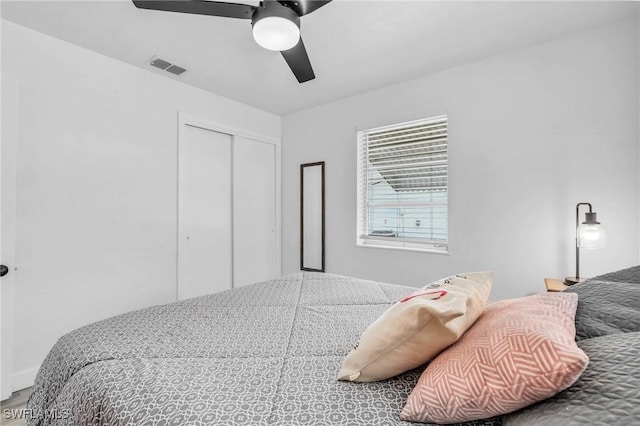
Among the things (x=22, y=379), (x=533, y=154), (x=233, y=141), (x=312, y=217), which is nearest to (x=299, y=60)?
(x=233, y=141)

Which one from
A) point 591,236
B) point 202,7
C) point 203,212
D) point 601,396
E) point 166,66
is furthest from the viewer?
point 203,212

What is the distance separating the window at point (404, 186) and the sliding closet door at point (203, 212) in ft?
5.28

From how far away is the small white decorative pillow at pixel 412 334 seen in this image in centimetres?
78

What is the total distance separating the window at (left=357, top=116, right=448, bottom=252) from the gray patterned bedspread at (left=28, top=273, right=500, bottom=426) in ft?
5.74

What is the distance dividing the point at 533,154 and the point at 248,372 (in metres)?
2.67

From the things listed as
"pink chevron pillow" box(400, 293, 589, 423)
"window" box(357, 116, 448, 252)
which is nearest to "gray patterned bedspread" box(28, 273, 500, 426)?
"pink chevron pillow" box(400, 293, 589, 423)

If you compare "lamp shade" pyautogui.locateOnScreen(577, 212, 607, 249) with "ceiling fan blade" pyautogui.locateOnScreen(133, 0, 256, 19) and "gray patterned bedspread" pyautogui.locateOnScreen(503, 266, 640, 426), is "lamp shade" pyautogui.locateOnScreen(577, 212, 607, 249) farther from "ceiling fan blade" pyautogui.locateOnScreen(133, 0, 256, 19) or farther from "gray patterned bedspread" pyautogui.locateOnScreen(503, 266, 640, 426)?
"ceiling fan blade" pyautogui.locateOnScreen(133, 0, 256, 19)

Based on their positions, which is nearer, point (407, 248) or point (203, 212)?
point (407, 248)

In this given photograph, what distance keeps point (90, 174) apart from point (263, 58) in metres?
1.77

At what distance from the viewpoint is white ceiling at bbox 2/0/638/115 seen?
2.05 meters

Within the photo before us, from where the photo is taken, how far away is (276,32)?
5.52 ft

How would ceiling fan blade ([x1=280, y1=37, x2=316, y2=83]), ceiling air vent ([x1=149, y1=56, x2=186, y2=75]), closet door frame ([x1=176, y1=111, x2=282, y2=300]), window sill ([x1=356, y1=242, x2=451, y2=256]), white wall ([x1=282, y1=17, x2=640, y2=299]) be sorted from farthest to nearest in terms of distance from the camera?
closet door frame ([x1=176, y1=111, x2=282, y2=300])
window sill ([x1=356, y1=242, x2=451, y2=256])
ceiling air vent ([x1=149, y1=56, x2=186, y2=75])
white wall ([x1=282, y1=17, x2=640, y2=299])
ceiling fan blade ([x1=280, y1=37, x2=316, y2=83])

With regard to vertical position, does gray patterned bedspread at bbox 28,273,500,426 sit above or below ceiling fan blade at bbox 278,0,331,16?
below

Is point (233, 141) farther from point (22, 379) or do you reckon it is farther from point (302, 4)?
point (22, 379)
